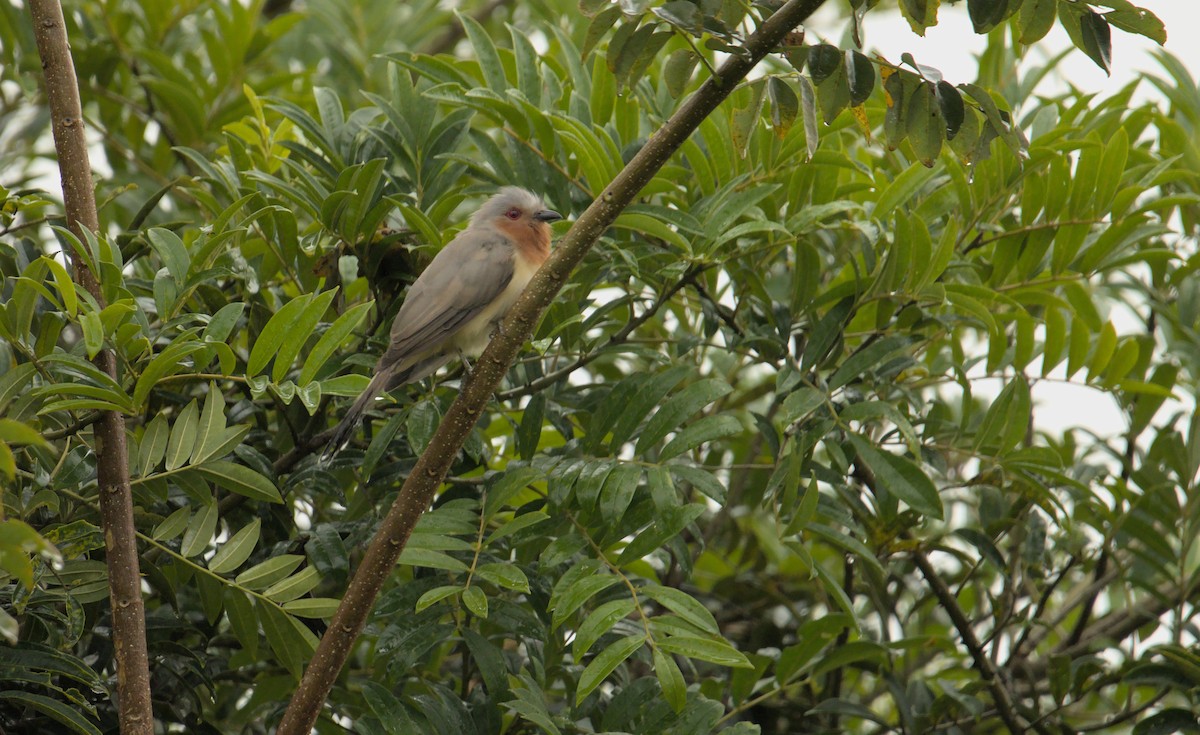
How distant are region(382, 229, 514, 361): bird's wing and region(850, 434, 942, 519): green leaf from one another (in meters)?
1.31

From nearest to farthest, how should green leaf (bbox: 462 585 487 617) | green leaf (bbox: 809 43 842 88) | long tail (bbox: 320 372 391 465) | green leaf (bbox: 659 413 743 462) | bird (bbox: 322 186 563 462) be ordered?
green leaf (bbox: 809 43 842 88) → green leaf (bbox: 462 585 487 617) → green leaf (bbox: 659 413 743 462) → long tail (bbox: 320 372 391 465) → bird (bbox: 322 186 563 462)

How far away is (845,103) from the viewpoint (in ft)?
7.66

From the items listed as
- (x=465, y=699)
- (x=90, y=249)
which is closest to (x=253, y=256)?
(x=90, y=249)

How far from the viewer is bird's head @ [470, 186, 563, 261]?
406 cm

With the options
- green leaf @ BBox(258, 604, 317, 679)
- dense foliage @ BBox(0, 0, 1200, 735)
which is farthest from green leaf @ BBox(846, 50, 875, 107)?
green leaf @ BBox(258, 604, 317, 679)

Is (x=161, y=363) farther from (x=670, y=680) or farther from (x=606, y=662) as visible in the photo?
(x=670, y=680)

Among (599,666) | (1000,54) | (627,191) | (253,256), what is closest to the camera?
(627,191)

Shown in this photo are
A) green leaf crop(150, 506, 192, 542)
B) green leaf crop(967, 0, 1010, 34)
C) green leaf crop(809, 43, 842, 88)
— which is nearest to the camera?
green leaf crop(967, 0, 1010, 34)

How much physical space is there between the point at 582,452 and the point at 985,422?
115 cm

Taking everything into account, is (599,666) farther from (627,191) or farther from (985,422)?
(985,422)

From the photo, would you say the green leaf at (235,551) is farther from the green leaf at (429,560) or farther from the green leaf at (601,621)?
the green leaf at (601,621)

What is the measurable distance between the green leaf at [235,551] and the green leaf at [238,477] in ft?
0.43

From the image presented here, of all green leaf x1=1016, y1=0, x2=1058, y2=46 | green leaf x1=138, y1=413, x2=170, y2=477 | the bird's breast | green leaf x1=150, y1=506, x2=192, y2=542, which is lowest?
green leaf x1=150, y1=506, x2=192, y2=542

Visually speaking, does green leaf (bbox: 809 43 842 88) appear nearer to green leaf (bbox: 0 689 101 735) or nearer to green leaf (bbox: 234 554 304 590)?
green leaf (bbox: 234 554 304 590)
